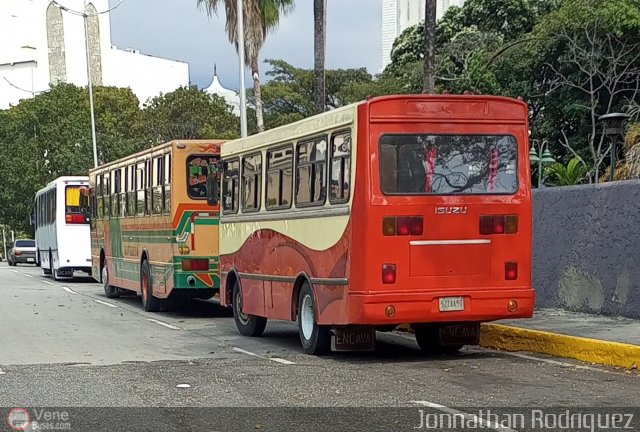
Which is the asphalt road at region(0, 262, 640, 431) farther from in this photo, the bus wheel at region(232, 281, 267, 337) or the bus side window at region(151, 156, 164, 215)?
the bus side window at region(151, 156, 164, 215)

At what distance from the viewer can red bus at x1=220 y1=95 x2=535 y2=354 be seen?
458 inches

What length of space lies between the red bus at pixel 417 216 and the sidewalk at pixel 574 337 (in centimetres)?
76

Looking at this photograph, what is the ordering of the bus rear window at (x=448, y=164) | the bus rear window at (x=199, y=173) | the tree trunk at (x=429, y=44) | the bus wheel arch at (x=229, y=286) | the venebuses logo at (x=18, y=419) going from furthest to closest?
the tree trunk at (x=429, y=44) < the bus rear window at (x=199, y=173) < the bus wheel arch at (x=229, y=286) < the bus rear window at (x=448, y=164) < the venebuses logo at (x=18, y=419)

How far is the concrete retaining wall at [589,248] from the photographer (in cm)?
1462

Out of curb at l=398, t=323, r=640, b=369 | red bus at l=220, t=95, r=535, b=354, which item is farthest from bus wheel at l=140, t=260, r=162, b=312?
curb at l=398, t=323, r=640, b=369

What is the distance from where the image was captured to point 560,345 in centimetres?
1254

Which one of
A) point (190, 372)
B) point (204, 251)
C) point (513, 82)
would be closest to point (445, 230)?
point (190, 372)

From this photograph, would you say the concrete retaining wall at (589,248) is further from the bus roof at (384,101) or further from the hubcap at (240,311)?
the hubcap at (240,311)

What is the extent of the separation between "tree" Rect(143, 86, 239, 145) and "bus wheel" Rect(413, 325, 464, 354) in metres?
42.4

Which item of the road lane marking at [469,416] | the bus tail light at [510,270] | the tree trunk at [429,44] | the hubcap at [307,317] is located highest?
the tree trunk at [429,44]

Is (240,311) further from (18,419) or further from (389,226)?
(18,419)

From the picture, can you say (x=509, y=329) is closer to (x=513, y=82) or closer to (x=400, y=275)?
(x=400, y=275)

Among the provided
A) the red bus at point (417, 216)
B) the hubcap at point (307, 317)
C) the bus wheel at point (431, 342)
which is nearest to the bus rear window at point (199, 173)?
the hubcap at point (307, 317)

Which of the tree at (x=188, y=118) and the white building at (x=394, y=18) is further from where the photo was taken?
the white building at (x=394, y=18)
